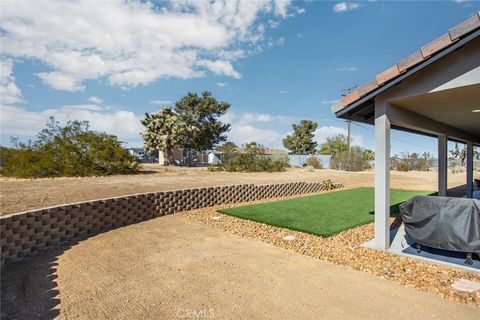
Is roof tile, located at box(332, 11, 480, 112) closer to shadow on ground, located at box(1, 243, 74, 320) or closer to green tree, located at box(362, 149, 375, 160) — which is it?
shadow on ground, located at box(1, 243, 74, 320)

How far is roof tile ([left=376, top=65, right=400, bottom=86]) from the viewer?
4198 millimetres

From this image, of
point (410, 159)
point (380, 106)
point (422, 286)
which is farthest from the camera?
point (410, 159)

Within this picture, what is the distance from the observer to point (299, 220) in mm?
6906

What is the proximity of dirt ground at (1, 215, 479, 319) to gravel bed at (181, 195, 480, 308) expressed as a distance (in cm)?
24

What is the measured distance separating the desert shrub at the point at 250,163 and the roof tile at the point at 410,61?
20.8m

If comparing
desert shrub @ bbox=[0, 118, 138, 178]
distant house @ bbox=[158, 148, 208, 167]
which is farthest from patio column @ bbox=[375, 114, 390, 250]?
distant house @ bbox=[158, 148, 208, 167]

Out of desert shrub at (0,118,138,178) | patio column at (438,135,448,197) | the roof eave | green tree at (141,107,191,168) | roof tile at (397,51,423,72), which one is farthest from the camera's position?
green tree at (141,107,191,168)

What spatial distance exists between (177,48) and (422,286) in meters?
16.3

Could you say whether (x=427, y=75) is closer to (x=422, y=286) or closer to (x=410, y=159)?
(x=422, y=286)

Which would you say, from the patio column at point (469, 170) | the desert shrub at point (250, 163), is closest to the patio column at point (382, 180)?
the patio column at point (469, 170)

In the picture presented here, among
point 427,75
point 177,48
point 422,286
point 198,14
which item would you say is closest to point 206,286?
point 422,286

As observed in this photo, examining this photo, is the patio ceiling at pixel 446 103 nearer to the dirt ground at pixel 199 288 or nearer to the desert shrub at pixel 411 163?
the dirt ground at pixel 199 288

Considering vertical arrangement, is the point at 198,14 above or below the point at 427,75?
above

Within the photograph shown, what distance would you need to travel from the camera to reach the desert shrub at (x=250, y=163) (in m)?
24.7
